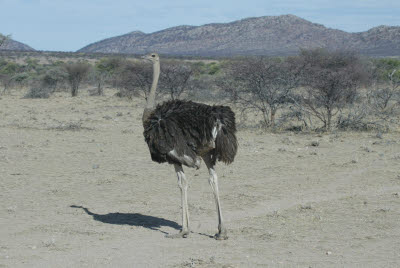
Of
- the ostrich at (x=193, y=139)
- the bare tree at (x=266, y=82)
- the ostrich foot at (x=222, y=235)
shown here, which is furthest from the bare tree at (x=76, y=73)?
the ostrich foot at (x=222, y=235)

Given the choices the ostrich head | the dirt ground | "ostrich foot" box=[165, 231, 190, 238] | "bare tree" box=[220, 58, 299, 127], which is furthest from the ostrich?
"bare tree" box=[220, 58, 299, 127]

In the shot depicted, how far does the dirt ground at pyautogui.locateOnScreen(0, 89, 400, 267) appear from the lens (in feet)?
19.4

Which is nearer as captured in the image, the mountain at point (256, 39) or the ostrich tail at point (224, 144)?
the ostrich tail at point (224, 144)

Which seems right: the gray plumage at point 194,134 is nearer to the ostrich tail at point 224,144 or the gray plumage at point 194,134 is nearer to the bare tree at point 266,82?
the ostrich tail at point 224,144

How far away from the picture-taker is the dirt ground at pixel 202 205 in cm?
590

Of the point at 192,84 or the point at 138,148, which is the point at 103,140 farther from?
the point at 192,84

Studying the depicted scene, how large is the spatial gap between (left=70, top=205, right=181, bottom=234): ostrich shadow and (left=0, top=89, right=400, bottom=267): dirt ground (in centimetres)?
1

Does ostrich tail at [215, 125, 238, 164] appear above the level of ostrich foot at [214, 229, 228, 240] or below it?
above

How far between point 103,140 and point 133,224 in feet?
25.8

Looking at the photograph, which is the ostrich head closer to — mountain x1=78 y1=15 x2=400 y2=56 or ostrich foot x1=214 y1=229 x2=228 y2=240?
ostrich foot x1=214 y1=229 x2=228 y2=240

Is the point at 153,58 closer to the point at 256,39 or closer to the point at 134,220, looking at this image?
the point at 134,220

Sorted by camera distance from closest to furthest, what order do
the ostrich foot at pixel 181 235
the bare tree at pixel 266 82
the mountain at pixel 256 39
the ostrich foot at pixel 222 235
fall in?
Answer: the ostrich foot at pixel 222 235, the ostrich foot at pixel 181 235, the bare tree at pixel 266 82, the mountain at pixel 256 39

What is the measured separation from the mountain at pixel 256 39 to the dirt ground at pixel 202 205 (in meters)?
96.0

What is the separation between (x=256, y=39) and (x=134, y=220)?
434 feet
